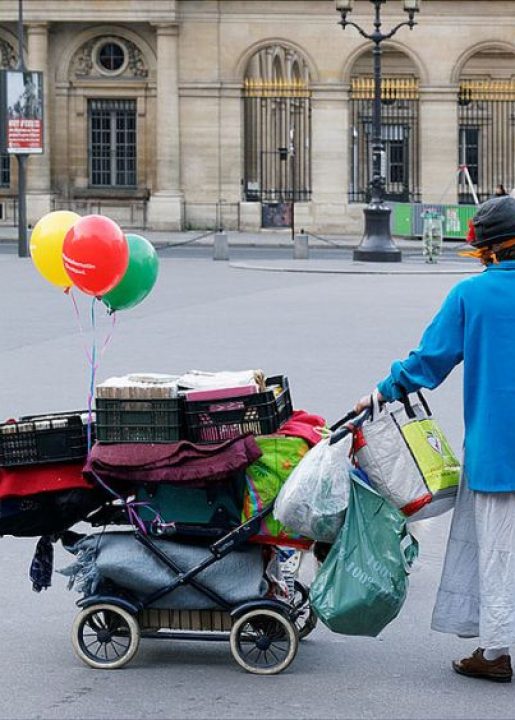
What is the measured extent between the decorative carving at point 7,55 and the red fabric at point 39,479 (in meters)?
46.3

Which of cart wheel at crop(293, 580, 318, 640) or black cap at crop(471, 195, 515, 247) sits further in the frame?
cart wheel at crop(293, 580, 318, 640)

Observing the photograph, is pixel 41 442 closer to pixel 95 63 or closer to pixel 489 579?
pixel 489 579

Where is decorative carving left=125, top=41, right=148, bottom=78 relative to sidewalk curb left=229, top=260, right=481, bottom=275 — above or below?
above

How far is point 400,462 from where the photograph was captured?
21.7 ft

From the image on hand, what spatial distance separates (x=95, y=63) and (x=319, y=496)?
46.3 metres

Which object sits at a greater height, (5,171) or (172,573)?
(5,171)

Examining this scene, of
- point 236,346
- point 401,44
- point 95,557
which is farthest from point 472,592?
point 401,44

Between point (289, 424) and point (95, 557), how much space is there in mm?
905

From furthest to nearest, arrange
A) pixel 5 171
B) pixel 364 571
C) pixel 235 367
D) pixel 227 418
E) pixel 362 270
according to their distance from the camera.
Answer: pixel 5 171 < pixel 362 270 < pixel 235 367 < pixel 227 418 < pixel 364 571

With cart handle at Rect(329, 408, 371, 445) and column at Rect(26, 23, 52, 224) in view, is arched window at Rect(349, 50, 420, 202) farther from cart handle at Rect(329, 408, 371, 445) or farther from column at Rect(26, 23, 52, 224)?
cart handle at Rect(329, 408, 371, 445)

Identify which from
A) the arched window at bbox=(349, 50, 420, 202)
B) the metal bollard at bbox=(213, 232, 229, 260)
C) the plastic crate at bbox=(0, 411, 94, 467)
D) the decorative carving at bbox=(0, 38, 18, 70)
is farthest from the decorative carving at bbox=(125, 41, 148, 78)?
the plastic crate at bbox=(0, 411, 94, 467)

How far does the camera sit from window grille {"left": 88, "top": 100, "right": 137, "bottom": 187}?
5222 cm

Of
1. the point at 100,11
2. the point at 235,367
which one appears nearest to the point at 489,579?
the point at 235,367

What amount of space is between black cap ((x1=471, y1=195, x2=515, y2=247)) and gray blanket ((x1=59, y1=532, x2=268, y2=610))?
1441 millimetres
